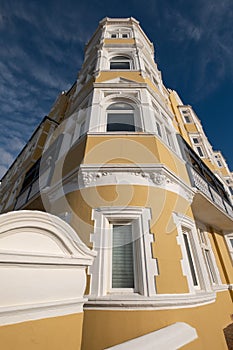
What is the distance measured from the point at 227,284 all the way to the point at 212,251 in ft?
5.56

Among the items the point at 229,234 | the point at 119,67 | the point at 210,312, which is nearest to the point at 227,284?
the point at 229,234

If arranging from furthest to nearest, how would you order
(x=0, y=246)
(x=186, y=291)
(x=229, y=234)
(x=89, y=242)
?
(x=229, y=234) → (x=89, y=242) → (x=186, y=291) → (x=0, y=246)

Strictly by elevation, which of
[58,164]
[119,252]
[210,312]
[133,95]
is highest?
[133,95]

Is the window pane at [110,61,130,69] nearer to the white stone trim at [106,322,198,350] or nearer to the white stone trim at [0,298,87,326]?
the white stone trim at [0,298,87,326]

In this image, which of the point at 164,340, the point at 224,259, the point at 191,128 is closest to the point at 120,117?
the point at 164,340

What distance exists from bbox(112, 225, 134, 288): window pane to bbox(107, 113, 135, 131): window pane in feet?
12.9

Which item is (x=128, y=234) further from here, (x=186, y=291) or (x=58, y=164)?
(x=58, y=164)

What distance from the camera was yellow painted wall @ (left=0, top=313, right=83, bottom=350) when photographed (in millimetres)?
1790

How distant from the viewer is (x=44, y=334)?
2.03m

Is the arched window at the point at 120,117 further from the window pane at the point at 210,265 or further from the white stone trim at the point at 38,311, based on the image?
the window pane at the point at 210,265

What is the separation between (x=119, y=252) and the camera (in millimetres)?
4344

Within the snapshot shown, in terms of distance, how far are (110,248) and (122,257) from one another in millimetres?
357

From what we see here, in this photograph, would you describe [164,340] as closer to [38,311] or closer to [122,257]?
[38,311]

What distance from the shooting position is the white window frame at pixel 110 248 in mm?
3818
